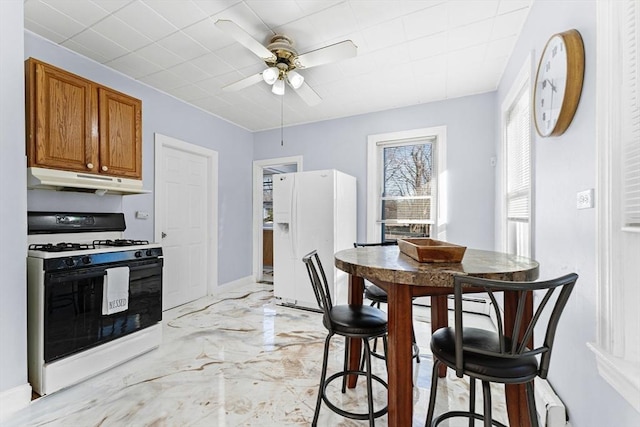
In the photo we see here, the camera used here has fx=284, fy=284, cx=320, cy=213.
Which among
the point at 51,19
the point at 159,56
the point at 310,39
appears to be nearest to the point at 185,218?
the point at 159,56

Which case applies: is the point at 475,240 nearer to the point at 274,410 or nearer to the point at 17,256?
the point at 274,410

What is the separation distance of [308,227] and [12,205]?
2567mm

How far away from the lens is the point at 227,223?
177 inches

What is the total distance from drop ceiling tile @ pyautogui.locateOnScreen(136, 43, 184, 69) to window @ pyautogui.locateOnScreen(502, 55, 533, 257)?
3.02 meters

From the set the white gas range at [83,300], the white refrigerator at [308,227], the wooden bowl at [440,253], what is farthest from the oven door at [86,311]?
the wooden bowl at [440,253]

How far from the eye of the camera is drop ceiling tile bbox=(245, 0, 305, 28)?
6.57 ft

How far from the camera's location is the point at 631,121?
1.01 meters

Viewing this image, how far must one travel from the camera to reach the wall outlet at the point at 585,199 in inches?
48.1

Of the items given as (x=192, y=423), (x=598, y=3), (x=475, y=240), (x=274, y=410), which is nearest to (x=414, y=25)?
(x=598, y=3)

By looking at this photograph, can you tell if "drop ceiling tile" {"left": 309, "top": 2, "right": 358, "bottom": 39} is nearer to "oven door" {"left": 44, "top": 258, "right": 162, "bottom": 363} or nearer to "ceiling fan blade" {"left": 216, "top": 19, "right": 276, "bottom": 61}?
"ceiling fan blade" {"left": 216, "top": 19, "right": 276, "bottom": 61}

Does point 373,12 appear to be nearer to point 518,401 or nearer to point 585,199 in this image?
point 585,199

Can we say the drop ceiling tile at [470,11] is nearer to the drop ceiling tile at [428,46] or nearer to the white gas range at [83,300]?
the drop ceiling tile at [428,46]

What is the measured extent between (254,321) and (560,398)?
264cm

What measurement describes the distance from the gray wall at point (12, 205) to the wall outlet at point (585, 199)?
3.09 metres
